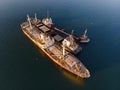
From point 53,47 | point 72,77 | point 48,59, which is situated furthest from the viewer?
point 53,47

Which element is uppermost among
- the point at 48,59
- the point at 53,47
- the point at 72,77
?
the point at 53,47

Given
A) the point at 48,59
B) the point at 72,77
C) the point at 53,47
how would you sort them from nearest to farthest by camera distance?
the point at 72,77
the point at 48,59
the point at 53,47

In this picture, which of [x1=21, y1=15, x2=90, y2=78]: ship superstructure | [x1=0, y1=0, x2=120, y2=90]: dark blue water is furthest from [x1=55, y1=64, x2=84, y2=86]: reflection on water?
[x1=21, y1=15, x2=90, y2=78]: ship superstructure

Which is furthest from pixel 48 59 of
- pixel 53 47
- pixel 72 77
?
pixel 72 77

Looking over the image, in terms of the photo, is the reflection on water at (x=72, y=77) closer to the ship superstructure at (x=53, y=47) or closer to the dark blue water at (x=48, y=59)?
the dark blue water at (x=48, y=59)

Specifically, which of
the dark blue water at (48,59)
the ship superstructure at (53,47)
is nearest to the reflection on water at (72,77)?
the dark blue water at (48,59)

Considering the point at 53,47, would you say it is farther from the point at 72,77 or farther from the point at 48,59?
the point at 72,77
